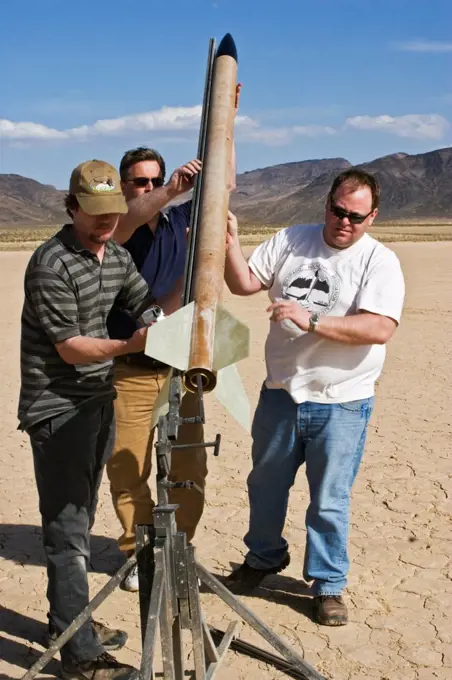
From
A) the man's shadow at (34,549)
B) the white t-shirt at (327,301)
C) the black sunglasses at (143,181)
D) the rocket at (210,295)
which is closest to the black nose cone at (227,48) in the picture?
the rocket at (210,295)

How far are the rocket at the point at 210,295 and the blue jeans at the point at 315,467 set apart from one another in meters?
0.63

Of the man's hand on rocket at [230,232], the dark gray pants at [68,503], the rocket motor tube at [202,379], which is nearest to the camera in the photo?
the rocket motor tube at [202,379]

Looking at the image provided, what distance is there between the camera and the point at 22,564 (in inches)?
217

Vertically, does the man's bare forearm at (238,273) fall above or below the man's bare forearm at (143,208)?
below

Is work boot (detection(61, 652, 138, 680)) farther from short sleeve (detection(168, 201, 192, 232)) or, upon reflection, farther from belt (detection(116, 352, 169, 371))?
short sleeve (detection(168, 201, 192, 232))

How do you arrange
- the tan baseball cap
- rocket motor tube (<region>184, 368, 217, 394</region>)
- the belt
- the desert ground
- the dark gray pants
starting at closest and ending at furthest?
1. the tan baseball cap
2. rocket motor tube (<region>184, 368, 217, 394</region>)
3. the dark gray pants
4. the desert ground
5. the belt

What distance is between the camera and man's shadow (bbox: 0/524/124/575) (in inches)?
215

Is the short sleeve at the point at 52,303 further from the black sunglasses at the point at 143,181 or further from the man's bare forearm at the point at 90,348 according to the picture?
the black sunglasses at the point at 143,181

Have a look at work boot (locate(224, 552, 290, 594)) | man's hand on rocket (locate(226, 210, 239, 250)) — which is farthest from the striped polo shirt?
work boot (locate(224, 552, 290, 594))

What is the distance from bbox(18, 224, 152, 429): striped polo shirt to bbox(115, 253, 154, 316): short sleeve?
10 millimetres

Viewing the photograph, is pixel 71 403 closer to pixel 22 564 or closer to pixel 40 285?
pixel 40 285

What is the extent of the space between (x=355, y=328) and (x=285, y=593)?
1891 mm

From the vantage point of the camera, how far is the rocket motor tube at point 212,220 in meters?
3.72

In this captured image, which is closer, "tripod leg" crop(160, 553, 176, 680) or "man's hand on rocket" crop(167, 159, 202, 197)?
"tripod leg" crop(160, 553, 176, 680)
